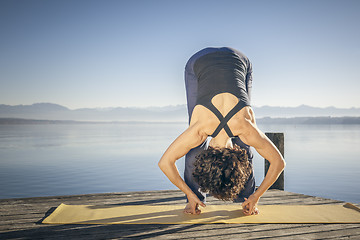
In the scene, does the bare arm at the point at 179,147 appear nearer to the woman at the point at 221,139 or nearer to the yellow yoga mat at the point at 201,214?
the woman at the point at 221,139

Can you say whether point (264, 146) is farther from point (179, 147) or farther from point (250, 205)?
point (179, 147)

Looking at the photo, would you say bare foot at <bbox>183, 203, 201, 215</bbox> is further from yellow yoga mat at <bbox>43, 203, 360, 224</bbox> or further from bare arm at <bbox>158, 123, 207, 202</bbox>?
bare arm at <bbox>158, 123, 207, 202</bbox>

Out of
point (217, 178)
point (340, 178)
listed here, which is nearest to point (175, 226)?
point (217, 178)

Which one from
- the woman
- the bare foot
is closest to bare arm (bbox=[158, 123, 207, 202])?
the woman

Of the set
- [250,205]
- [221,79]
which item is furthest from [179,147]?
[250,205]

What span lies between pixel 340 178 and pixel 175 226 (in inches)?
399

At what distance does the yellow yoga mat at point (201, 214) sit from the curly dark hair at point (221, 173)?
1.23ft

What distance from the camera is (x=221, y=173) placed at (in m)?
2.37

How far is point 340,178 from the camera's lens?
35.1 feet

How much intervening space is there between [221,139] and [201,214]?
2.57ft

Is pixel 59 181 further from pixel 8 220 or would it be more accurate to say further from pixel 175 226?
pixel 175 226

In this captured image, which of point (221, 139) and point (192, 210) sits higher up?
point (221, 139)

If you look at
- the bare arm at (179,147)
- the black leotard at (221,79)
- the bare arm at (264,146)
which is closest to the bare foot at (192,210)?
the bare arm at (179,147)

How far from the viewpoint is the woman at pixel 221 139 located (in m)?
2.41
